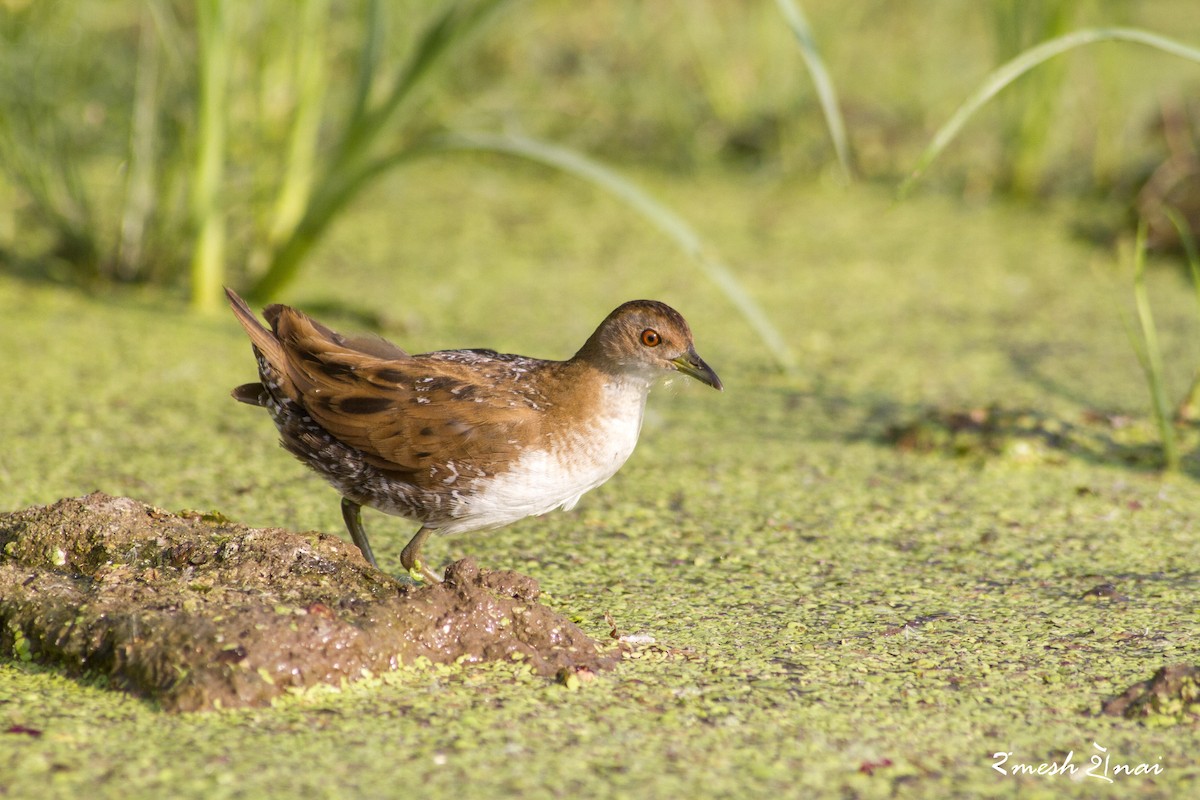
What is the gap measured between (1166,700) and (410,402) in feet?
4.94

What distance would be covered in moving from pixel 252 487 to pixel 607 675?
4.52ft

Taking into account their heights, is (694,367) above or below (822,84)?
below

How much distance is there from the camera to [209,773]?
2.07 meters

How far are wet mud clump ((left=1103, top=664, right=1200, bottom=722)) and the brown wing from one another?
1183 mm

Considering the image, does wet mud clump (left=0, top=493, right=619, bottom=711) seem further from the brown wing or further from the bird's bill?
the bird's bill

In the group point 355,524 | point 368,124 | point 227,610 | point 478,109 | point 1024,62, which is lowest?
point 227,610

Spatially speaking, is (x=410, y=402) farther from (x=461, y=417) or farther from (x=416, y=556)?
(x=416, y=556)

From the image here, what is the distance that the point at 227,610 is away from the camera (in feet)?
7.73

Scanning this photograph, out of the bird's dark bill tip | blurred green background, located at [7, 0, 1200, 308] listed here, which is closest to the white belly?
the bird's dark bill tip

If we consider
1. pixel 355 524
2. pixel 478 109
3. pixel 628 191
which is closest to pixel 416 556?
pixel 355 524

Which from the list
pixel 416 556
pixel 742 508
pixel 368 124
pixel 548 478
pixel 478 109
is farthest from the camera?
pixel 478 109

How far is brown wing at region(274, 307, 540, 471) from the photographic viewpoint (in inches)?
109

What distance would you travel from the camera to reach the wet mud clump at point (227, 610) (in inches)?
90.2

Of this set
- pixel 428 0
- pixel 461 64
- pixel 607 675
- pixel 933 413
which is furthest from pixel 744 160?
pixel 607 675
